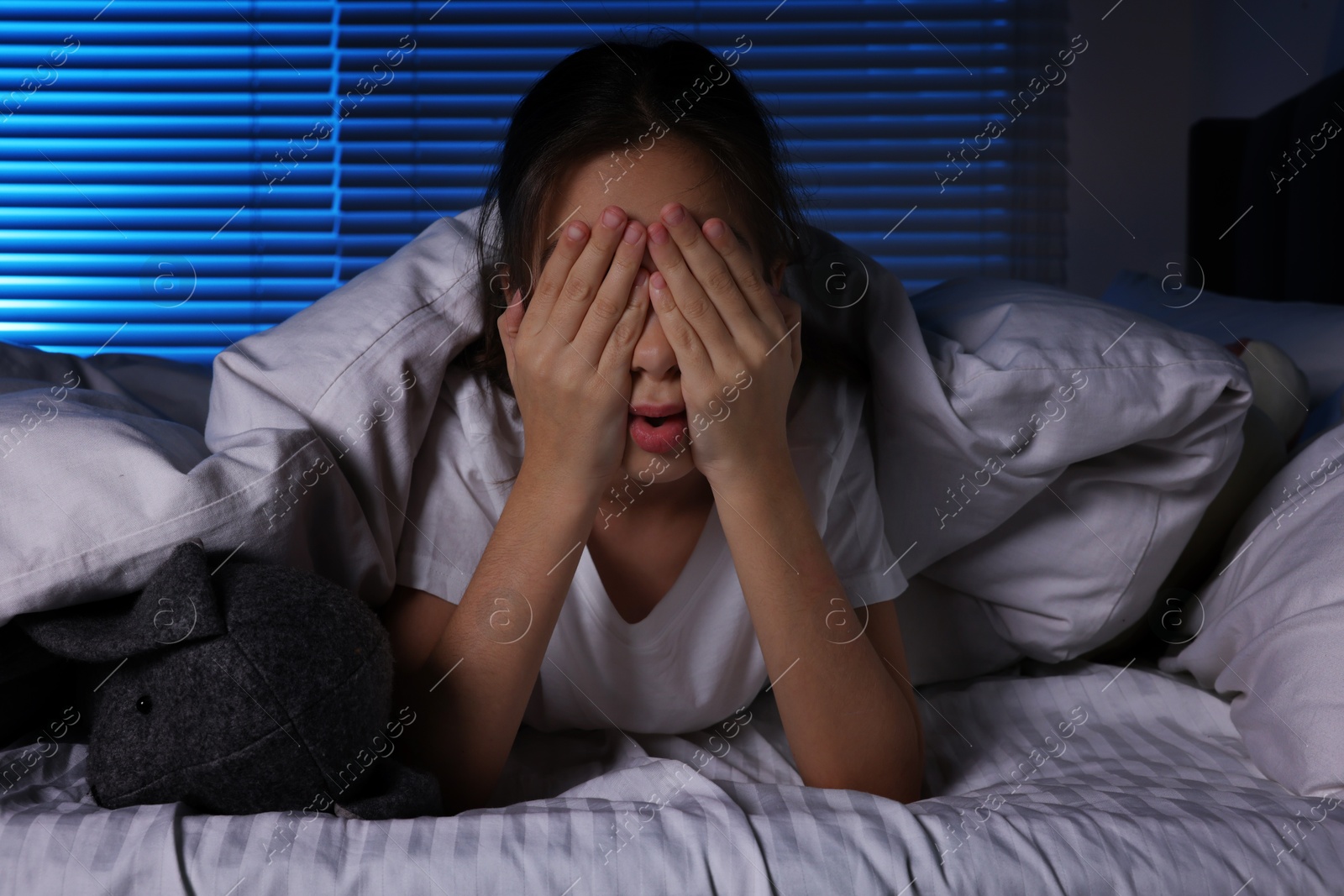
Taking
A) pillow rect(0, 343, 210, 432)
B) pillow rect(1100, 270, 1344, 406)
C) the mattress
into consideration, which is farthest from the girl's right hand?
pillow rect(1100, 270, 1344, 406)

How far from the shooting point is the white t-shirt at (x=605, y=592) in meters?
0.76

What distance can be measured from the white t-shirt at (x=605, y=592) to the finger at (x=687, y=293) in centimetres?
18

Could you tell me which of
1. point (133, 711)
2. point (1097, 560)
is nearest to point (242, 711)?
point (133, 711)

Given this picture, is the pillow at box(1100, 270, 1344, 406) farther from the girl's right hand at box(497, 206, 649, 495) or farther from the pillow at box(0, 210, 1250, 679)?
the girl's right hand at box(497, 206, 649, 495)

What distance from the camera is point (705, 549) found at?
785 mm

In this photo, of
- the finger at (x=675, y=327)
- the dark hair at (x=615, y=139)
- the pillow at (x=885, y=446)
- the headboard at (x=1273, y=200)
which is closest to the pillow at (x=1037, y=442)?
the pillow at (x=885, y=446)

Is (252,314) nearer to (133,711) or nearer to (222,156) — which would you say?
(222,156)

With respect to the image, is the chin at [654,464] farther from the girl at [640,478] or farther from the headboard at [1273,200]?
the headboard at [1273,200]

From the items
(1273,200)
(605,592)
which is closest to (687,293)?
(605,592)

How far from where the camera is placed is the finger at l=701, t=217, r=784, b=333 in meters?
0.67

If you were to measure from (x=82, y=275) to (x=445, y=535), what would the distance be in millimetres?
1520

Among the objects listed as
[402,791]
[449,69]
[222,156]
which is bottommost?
[402,791]

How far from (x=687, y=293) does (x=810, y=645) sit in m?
0.26

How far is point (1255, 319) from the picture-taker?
1210mm
